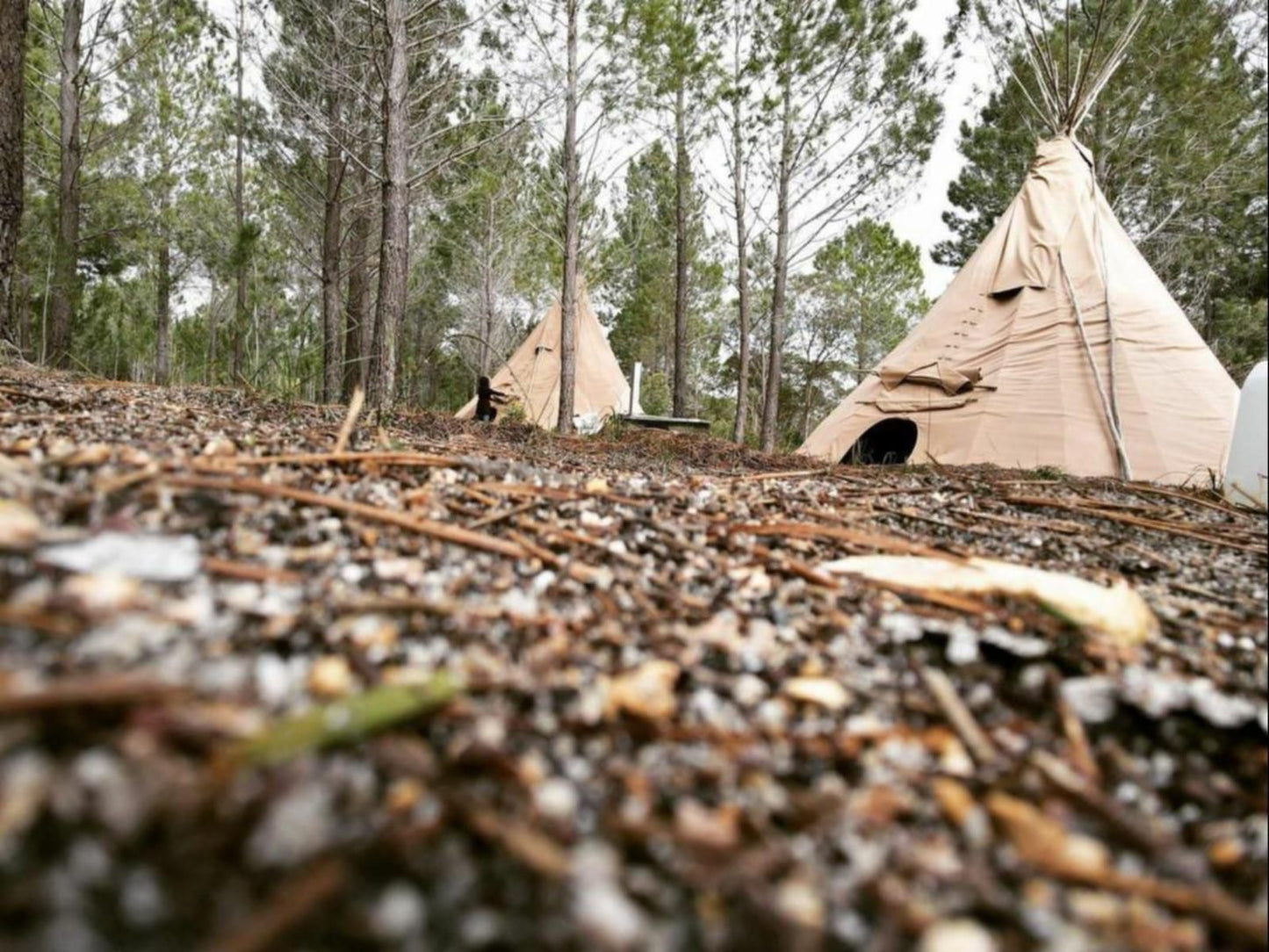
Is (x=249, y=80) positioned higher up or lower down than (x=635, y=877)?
higher up

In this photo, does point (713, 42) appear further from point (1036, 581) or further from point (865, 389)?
point (1036, 581)

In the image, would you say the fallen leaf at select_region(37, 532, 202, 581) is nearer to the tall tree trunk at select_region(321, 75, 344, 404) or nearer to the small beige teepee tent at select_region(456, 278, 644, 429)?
the tall tree trunk at select_region(321, 75, 344, 404)

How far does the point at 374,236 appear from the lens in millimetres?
9547

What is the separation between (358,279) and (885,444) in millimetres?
6908

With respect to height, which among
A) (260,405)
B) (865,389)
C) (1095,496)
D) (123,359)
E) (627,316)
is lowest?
(1095,496)

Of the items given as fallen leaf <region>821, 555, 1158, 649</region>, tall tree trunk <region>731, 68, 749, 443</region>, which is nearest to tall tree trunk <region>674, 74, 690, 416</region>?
tall tree trunk <region>731, 68, 749, 443</region>

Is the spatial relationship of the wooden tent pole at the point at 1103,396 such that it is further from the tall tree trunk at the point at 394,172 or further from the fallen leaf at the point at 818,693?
the tall tree trunk at the point at 394,172

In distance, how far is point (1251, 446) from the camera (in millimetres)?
1907

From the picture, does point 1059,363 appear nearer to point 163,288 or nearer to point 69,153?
point 69,153

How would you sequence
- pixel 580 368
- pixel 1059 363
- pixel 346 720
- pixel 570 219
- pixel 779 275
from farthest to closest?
1. pixel 580 368
2. pixel 779 275
3. pixel 570 219
4. pixel 1059 363
5. pixel 346 720

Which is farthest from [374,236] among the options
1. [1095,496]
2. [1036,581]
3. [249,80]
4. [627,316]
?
[627,316]

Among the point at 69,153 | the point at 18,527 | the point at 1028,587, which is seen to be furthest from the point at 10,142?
the point at 69,153

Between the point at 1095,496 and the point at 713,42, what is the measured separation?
7.56 metres

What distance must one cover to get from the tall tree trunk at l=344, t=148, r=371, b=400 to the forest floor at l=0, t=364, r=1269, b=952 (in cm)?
654
